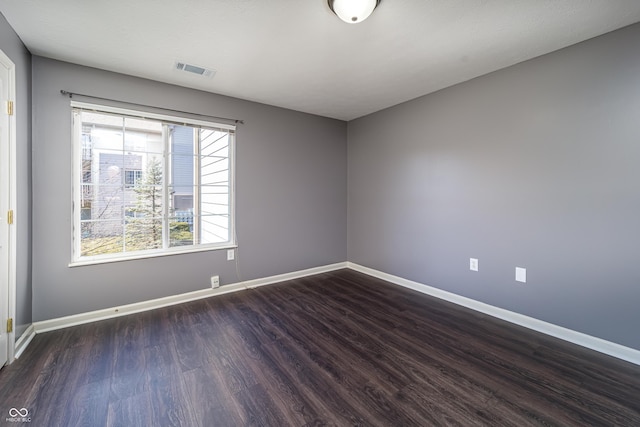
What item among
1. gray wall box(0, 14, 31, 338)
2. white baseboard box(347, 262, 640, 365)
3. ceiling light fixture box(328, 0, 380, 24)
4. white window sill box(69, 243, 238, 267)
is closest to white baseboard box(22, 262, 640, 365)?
white baseboard box(347, 262, 640, 365)

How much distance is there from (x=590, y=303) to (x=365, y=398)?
80.0 inches

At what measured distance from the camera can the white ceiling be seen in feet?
6.01

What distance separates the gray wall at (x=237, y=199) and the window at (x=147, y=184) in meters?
0.12

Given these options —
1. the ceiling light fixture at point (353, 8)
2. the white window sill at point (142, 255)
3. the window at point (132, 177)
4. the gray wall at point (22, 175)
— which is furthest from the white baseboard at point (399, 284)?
the ceiling light fixture at point (353, 8)

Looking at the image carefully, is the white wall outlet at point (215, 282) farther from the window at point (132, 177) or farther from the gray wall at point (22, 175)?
the gray wall at point (22, 175)

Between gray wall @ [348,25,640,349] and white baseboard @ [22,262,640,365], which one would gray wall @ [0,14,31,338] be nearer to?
white baseboard @ [22,262,640,365]

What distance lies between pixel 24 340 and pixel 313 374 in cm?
236

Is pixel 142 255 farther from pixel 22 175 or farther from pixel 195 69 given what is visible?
pixel 195 69

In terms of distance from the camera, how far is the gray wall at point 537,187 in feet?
6.82

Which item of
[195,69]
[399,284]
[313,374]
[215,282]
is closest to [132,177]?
[195,69]

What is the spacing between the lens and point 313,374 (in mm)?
1894

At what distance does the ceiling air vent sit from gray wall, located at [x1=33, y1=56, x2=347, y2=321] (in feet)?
1.47

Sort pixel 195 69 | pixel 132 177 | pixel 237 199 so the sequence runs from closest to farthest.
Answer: pixel 195 69
pixel 132 177
pixel 237 199

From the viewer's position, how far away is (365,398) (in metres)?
1.67
